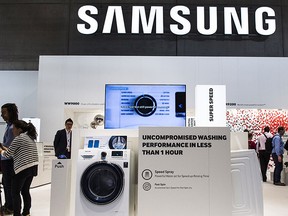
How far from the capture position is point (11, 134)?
4.30 metres

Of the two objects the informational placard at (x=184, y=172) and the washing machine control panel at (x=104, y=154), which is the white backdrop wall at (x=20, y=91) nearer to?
the washing machine control panel at (x=104, y=154)

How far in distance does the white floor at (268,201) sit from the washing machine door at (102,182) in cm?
138

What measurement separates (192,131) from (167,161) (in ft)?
1.27

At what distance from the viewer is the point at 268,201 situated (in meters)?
5.63

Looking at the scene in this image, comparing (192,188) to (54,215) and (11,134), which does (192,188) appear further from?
(11,134)

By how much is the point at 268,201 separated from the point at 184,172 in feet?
9.31

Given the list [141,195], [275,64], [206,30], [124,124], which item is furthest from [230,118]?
[141,195]

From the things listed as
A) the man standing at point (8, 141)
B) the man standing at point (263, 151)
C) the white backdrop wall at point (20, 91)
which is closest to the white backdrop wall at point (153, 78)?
the man standing at point (263, 151)

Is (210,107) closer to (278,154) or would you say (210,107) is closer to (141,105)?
(141,105)

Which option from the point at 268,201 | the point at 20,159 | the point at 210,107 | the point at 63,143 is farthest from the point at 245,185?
the point at 63,143

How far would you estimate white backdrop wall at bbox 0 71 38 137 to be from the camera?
10836 mm

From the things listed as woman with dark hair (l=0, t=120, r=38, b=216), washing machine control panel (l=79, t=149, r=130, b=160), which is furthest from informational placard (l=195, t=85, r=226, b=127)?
woman with dark hair (l=0, t=120, r=38, b=216)

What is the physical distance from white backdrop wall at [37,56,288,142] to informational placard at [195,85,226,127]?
5.10 m

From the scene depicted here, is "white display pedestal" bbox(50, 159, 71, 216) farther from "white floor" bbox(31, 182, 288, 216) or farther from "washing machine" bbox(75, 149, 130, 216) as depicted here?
"white floor" bbox(31, 182, 288, 216)
